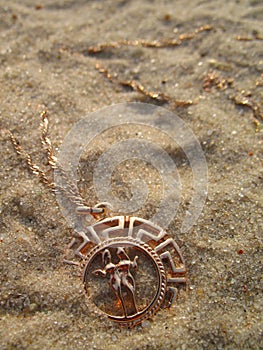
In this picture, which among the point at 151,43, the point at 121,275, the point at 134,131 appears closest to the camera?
the point at 121,275

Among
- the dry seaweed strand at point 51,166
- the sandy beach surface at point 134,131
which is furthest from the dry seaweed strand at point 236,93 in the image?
the dry seaweed strand at point 51,166

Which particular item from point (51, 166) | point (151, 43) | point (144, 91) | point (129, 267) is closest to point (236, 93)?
point (144, 91)

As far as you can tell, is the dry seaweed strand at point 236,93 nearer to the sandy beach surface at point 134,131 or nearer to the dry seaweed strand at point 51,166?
the sandy beach surface at point 134,131

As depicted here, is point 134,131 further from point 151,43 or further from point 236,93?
point 151,43

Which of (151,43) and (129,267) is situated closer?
(129,267)

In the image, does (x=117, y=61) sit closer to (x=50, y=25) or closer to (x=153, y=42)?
(x=153, y=42)

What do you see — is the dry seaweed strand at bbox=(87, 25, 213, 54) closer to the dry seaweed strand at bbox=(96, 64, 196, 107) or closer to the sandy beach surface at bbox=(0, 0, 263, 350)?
the sandy beach surface at bbox=(0, 0, 263, 350)

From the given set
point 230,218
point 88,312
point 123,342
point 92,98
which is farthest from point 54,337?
point 92,98
